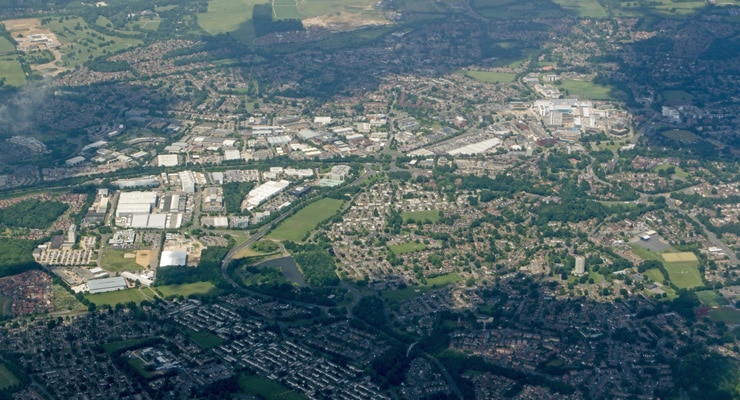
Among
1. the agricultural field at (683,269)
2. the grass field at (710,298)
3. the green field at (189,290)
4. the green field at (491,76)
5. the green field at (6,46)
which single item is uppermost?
the green field at (6,46)

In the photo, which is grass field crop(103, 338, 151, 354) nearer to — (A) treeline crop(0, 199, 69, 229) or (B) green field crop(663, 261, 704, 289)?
(A) treeline crop(0, 199, 69, 229)

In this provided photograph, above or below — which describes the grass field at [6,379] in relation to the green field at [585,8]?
above

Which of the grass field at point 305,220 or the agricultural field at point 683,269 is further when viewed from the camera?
the grass field at point 305,220

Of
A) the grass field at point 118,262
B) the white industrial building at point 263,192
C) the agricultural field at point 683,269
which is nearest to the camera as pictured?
the agricultural field at point 683,269

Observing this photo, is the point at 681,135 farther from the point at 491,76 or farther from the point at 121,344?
the point at 121,344

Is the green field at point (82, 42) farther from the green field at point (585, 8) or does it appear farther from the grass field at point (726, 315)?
the grass field at point (726, 315)

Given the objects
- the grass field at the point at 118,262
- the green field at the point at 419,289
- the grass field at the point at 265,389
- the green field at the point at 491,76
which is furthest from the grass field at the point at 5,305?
the green field at the point at 491,76

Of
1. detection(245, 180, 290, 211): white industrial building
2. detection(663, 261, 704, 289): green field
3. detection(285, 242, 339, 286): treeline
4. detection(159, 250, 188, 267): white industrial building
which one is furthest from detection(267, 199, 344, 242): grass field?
detection(663, 261, 704, 289): green field
